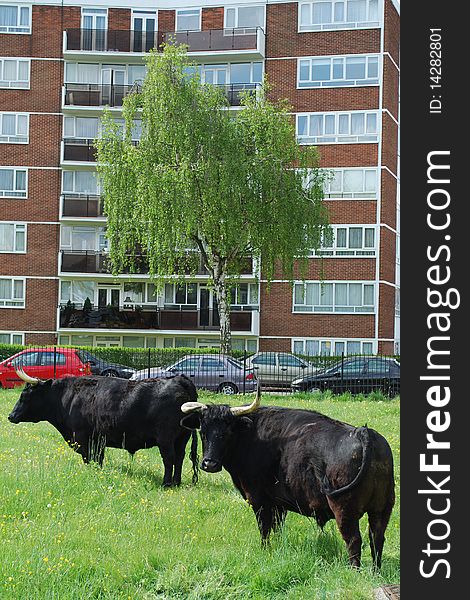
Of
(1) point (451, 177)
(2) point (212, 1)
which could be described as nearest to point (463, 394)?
(1) point (451, 177)

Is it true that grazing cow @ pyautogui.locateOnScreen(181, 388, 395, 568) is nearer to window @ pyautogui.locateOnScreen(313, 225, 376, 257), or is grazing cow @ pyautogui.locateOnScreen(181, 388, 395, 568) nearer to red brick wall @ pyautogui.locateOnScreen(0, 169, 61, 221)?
window @ pyautogui.locateOnScreen(313, 225, 376, 257)

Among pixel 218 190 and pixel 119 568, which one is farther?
pixel 218 190

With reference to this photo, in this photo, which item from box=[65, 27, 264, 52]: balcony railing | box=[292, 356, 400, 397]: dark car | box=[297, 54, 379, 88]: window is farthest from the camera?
box=[65, 27, 264, 52]: balcony railing

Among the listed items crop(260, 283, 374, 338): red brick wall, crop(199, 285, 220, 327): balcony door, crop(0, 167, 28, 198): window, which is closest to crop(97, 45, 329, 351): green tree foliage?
Result: crop(260, 283, 374, 338): red brick wall

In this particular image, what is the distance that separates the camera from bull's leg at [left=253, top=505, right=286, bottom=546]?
9594 millimetres

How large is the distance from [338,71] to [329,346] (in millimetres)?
14511

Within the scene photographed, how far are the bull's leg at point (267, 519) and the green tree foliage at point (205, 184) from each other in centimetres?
2906

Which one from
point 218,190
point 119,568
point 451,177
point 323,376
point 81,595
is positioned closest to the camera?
point 451,177

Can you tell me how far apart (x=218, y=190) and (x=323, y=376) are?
9.21 meters

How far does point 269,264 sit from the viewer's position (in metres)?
40.2

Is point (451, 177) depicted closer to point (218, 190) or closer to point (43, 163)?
point (218, 190)

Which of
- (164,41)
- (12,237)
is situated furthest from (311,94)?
(12,237)

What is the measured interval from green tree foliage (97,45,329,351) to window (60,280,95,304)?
11798 millimetres

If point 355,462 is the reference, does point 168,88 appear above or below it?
above
